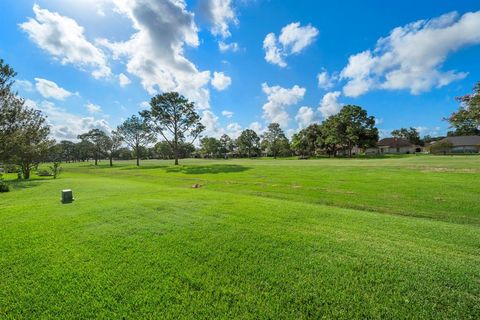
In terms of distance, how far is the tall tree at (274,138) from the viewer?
8700 cm

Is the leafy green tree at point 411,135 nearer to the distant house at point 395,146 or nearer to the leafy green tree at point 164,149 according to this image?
the distant house at point 395,146

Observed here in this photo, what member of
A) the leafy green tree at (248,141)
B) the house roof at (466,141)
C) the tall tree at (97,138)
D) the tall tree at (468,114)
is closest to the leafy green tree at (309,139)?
the leafy green tree at (248,141)

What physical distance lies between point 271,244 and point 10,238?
5987 millimetres

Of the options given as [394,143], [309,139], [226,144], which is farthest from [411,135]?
[226,144]

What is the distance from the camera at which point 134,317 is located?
2807mm

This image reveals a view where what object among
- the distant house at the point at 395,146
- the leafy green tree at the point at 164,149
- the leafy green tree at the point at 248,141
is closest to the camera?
the distant house at the point at 395,146

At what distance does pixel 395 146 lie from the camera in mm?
83875

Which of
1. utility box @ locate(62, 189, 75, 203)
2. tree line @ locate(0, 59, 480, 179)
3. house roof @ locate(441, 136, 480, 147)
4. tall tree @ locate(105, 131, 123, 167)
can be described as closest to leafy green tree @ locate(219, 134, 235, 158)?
tree line @ locate(0, 59, 480, 179)

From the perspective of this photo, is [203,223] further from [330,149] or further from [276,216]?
[330,149]

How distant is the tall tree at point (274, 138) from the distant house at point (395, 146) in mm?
38281

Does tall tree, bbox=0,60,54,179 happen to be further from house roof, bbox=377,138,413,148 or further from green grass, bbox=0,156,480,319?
house roof, bbox=377,138,413,148

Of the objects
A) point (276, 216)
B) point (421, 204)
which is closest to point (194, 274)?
point (276, 216)

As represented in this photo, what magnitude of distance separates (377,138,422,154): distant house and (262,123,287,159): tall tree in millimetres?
38281

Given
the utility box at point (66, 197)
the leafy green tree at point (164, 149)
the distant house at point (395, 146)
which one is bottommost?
the utility box at point (66, 197)
